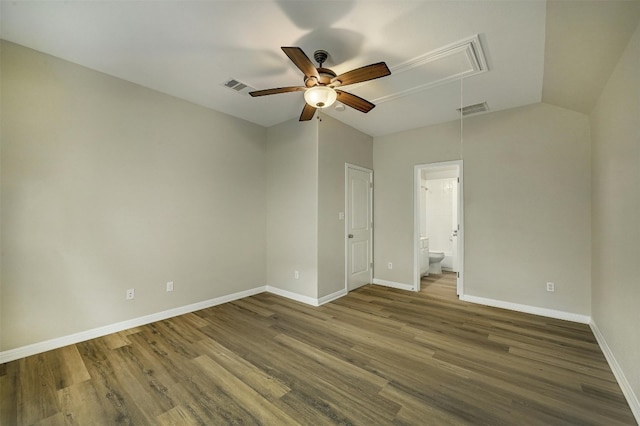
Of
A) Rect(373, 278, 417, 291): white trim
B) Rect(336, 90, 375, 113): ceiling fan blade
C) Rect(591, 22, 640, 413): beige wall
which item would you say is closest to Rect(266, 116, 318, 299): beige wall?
Rect(336, 90, 375, 113): ceiling fan blade

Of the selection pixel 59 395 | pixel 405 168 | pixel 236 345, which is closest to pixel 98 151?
pixel 59 395

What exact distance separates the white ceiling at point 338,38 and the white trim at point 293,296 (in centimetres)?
292

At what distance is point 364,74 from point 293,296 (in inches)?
128

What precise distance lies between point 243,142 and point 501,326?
14.3 feet

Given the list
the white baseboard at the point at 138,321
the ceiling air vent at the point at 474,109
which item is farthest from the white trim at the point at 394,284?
the ceiling air vent at the point at 474,109

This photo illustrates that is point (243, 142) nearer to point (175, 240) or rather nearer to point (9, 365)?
point (175, 240)

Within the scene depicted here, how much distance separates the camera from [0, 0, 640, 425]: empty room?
194 cm

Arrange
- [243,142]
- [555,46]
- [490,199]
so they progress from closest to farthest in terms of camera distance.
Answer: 1. [555,46]
2. [490,199]
3. [243,142]

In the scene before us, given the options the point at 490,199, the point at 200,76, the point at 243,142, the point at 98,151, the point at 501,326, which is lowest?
the point at 501,326

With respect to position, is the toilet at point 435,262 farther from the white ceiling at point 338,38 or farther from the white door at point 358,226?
the white ceiling at point 338,38

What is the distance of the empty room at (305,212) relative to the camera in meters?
1.94

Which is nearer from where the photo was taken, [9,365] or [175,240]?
[9,365]

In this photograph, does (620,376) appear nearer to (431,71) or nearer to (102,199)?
A: (431,71)

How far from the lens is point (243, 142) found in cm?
427
